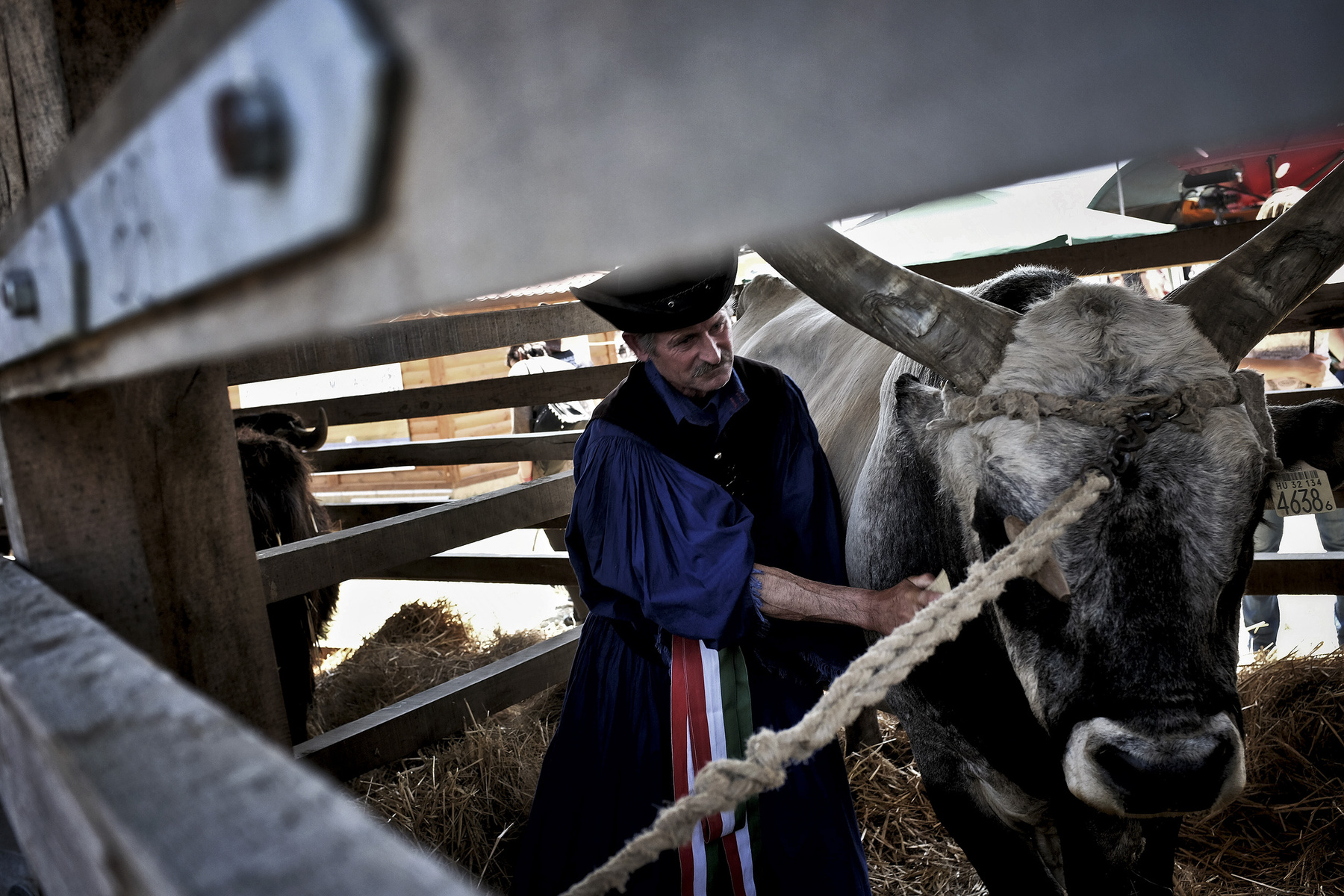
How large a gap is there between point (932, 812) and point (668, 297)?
2532 millimetres

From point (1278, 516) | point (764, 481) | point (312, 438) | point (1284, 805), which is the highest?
point (312, 438)

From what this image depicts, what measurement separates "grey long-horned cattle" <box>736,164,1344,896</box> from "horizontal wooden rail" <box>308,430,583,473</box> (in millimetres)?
1785

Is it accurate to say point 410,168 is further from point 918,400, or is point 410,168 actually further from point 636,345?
point 636,345

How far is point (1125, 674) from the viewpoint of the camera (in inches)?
61.6

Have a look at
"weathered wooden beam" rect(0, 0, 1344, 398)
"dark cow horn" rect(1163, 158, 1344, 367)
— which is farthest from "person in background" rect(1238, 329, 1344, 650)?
"weathered wooden beam" rect(0, 0, 1344, 398)

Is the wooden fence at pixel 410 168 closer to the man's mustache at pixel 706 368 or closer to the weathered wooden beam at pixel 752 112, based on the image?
the weathered wooden beam at pixel 752 112

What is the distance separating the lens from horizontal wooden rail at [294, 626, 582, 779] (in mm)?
2350

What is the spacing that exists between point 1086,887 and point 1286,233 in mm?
1558

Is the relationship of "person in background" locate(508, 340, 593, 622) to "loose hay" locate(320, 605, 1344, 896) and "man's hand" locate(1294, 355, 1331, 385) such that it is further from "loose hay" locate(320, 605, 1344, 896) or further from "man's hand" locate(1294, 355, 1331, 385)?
"loose hay" locate(320, 605, 1344, 896)

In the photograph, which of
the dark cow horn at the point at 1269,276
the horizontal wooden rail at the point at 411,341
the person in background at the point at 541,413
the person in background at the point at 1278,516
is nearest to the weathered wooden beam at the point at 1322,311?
the person in background at the point at 1278,516

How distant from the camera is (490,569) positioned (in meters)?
4.45

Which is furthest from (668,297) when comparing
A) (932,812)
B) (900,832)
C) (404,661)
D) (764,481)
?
(404,661)

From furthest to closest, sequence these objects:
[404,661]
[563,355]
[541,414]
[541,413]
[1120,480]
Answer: [563,355] → [541,413] → [541,414] → [404,661] → [1120,480]

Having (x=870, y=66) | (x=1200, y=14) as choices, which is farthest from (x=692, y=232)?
(x=1200, y=14)
